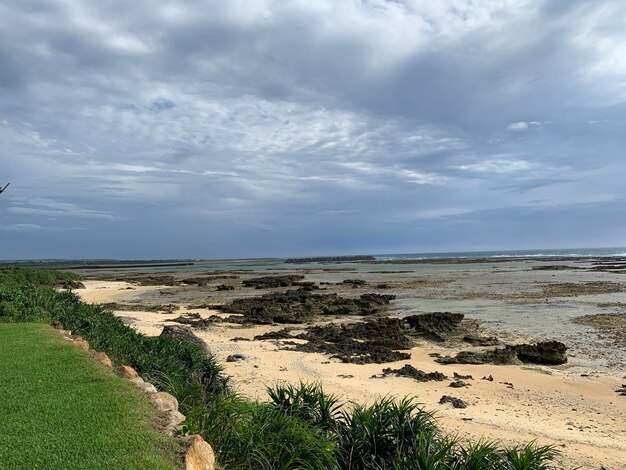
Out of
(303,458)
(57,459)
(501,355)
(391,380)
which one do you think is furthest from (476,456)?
(501,355)

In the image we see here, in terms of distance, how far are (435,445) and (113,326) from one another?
27.9ft

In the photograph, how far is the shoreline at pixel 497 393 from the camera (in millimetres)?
8391

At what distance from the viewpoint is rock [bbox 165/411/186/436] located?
5.21 metres

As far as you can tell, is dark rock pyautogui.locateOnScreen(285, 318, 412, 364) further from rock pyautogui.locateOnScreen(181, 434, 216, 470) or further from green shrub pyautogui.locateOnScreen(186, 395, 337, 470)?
rock pyautogui.locateOnScreen(181, 434, 216, 470)

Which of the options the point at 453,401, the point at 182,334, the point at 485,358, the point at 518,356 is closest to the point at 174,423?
the point at 453,401

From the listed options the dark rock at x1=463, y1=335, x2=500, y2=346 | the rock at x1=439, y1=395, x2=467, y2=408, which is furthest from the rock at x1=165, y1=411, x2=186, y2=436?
the dark rock at x1=463, y1=335, x2=500, y2=346

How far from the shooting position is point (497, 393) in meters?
11.3

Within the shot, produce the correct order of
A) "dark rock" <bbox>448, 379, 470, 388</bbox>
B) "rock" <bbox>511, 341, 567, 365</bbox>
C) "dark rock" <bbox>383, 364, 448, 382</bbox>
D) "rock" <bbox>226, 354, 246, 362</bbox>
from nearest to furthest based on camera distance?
"dark rock" <bbox>448, 379, 470, 388</bbox> → "dark rock" <bbox>383, 364, 448, 382</bbox> → "rock" <bbox>511, 341, 567, 365</bbox> → "rock" <bbox>226, 354, 246, 362</bbox>

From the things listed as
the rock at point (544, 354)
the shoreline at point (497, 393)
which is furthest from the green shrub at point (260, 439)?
the rock at point (544, 354)

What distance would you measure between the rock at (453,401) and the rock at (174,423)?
267 inches

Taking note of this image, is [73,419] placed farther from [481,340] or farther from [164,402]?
[481,340]

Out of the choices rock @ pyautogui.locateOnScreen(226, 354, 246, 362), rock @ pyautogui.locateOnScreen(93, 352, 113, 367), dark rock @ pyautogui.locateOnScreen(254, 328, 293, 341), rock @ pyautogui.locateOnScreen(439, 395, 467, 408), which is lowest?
dark rock @ pyautogui.locateOnScreen(254, 328, 293, 341)

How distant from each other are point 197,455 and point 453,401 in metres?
7.45

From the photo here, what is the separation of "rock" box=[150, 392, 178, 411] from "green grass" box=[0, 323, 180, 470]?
0.18 m
